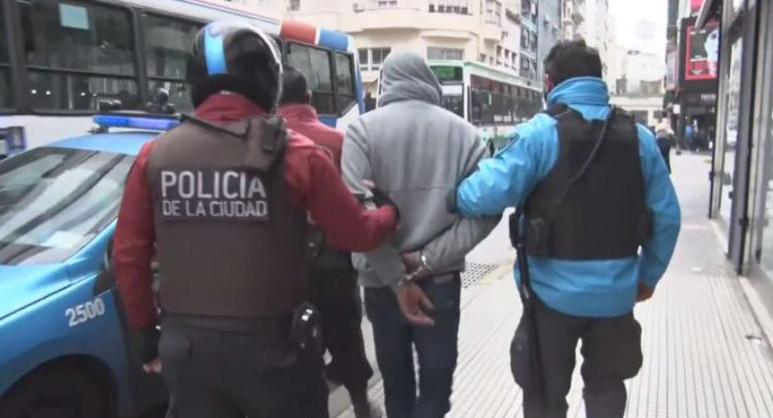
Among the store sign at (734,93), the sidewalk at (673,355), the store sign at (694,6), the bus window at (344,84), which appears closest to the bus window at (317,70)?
the bus window at (344,84)

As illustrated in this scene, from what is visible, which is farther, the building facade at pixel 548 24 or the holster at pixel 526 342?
the building facade at pixel 548 24

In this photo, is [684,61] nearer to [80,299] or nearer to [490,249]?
[490,249]

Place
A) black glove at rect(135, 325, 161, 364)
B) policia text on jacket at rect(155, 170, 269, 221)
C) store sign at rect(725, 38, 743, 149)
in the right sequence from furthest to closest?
store sign at rect(725, 38, 743, 149)
black glove at rect(135, 325, 161, 364)
policia text on jacket at rect(155, 170, 269, 221)

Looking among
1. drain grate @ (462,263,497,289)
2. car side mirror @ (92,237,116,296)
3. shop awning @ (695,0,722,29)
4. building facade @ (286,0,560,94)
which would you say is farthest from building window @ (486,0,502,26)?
car side mirror @ (92,237,116,296)

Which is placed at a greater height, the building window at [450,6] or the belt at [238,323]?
the building window at [450,6]

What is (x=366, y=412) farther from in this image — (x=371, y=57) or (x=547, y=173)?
(x=371, y=57)

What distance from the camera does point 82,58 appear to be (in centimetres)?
716

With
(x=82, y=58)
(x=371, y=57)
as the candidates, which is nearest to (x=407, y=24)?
(x=371, y=57)

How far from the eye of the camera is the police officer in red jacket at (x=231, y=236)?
1.98 meters

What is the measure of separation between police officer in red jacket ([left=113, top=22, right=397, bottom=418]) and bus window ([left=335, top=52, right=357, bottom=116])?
32.7 ft

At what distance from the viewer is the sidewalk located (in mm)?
3979

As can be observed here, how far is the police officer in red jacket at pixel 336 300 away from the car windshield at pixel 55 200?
0.98 metres

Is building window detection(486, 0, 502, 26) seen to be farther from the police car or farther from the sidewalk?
the police car

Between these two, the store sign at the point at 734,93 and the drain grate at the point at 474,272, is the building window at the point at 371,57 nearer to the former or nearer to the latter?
the store sign at the point at 734,93
